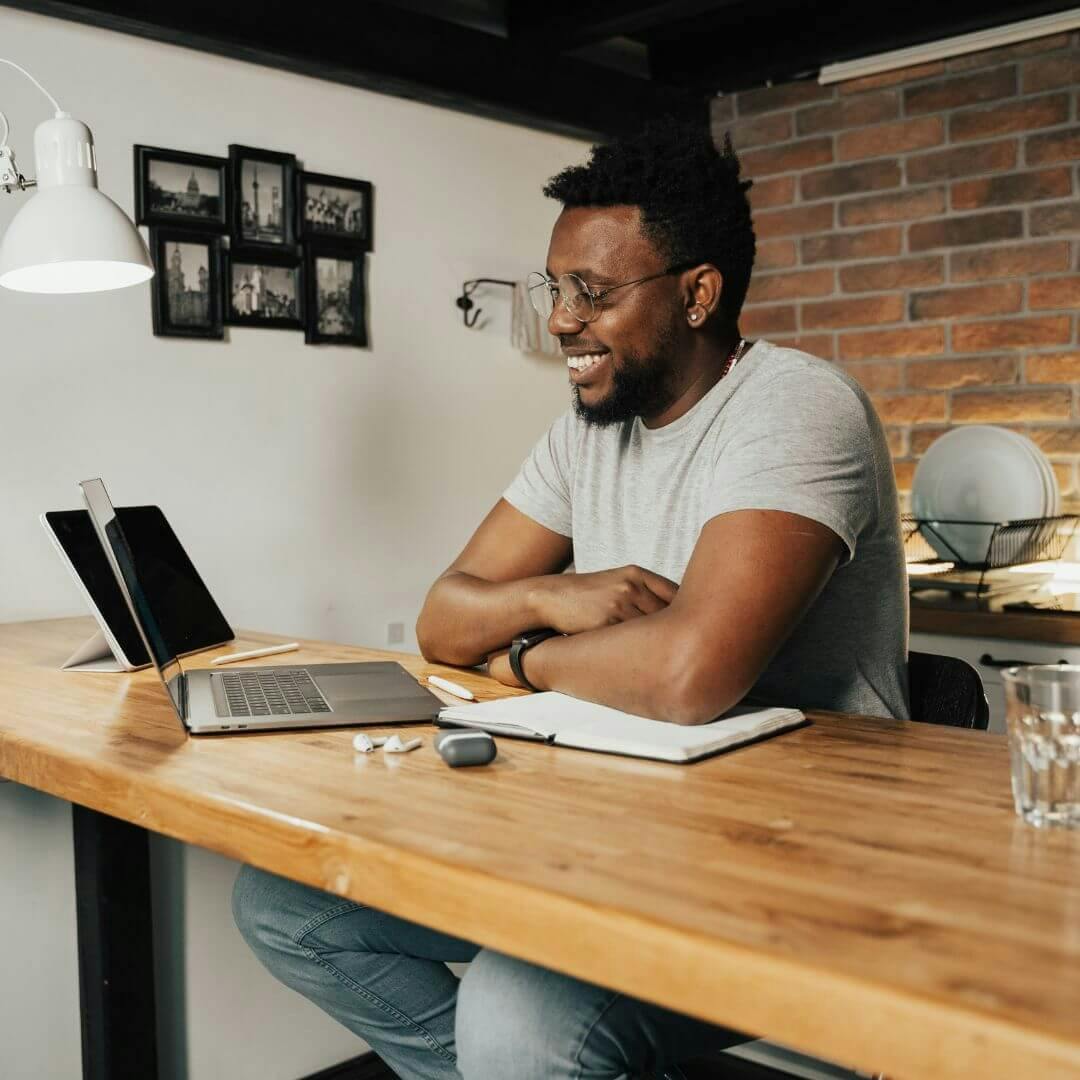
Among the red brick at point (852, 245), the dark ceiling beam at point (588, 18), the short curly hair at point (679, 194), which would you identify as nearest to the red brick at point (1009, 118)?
the red brick at point (852, 245)

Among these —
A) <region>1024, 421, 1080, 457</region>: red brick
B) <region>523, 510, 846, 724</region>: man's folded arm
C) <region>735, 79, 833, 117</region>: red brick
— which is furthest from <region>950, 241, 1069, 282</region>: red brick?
<region>523, 510, 846, 724</region>: man's folded arm

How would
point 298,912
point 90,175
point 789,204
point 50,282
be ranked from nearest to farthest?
point 298,912
point 90,175
point 50,282
point 789,204

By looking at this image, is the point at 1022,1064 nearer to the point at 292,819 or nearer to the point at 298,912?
the point at 292,819

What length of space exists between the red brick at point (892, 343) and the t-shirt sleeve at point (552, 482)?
1706mm

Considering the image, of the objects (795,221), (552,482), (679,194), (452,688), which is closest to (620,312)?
(679,194)

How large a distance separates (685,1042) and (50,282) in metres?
1.50

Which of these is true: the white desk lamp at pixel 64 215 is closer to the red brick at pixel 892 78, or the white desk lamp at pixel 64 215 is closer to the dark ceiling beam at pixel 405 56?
the dark ceiling beam at pixel 405 56

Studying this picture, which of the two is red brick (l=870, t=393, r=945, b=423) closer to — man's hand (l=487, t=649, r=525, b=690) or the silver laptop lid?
man's hand (l=487, t=649, r=525, b=690)

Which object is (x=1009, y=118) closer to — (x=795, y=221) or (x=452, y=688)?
(x=795, y=221)

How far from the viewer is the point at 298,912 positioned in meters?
1.50

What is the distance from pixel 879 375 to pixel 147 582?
7.23 feet

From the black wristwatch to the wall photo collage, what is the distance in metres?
1.28

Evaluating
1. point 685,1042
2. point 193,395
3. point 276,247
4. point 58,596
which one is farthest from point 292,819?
point 276,247

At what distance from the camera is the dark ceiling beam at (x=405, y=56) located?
94.9 inches
